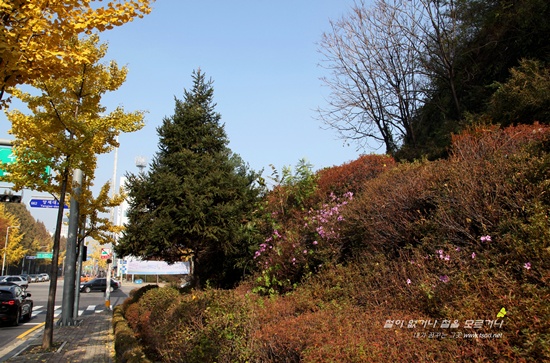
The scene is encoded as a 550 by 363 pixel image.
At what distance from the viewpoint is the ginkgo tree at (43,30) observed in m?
3.94

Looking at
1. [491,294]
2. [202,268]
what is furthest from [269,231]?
[491,294]

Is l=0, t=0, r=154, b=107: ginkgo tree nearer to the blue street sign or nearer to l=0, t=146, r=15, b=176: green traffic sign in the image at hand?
l=0, t=146, r=15, b=176: green traffic sign

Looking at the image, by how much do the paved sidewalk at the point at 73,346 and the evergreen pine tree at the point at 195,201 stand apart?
2487 mm

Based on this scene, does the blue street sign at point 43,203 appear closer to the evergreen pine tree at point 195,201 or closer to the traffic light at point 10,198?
the traffic light at point 10,198

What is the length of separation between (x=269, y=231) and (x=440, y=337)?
7739 millimetres

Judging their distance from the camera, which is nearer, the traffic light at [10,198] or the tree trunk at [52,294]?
the tree trunk at [52,294]

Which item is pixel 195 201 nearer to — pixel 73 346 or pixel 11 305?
pixel 73 346

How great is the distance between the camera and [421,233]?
543cm

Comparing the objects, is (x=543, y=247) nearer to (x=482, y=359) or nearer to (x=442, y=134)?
(x=482, y=359)

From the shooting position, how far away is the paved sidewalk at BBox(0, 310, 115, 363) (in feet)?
26.2

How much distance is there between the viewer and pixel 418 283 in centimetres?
462

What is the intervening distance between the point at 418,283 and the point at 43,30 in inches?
191

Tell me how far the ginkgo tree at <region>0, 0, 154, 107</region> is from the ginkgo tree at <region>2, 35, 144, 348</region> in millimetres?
3879

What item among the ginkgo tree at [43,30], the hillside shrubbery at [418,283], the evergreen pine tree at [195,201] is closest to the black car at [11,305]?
the evergreen pine tree at [195,201]
